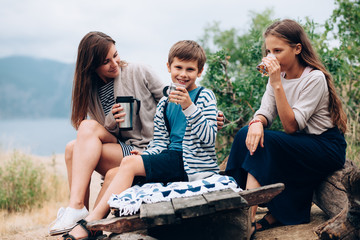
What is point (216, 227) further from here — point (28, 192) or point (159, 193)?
point (28, 192)

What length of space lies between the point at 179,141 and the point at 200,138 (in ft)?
0.88

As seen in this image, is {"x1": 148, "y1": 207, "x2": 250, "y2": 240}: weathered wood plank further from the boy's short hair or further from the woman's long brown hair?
the woman's long brown hair

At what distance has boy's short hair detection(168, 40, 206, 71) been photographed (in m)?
2.87

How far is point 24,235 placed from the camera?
374 cm

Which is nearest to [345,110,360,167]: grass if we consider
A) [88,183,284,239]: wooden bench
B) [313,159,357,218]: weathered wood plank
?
[313,159,357,218]: weathered wood plank

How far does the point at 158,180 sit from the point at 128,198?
1.32 feet

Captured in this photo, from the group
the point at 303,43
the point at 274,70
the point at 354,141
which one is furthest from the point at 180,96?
the point at 354,141

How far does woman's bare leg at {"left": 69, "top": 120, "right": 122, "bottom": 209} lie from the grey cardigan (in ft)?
0.95

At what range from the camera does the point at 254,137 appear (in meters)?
2.66

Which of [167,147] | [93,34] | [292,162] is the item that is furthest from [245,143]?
[93,34]

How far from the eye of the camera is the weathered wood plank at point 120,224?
2.30 metres

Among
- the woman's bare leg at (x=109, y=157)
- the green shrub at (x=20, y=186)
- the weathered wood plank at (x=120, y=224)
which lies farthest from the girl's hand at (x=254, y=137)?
the green shrub at (x=20, y=186)

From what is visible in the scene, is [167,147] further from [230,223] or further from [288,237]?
[288,237]

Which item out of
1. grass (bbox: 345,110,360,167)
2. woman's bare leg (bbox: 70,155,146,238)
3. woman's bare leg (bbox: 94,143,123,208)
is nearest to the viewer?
woman's bare leg (bbox: 70,155,146,238)
